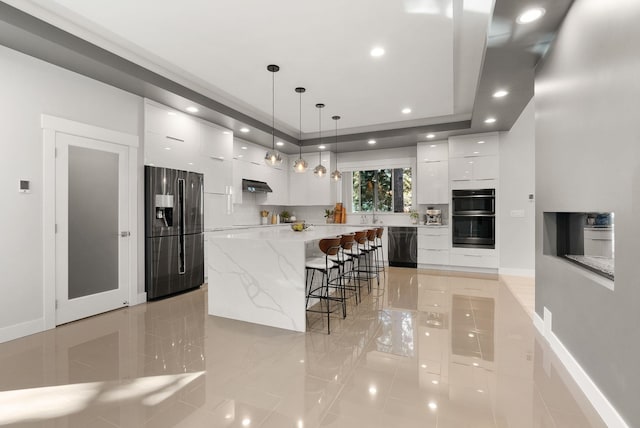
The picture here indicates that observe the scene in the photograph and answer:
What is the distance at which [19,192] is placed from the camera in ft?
10.2

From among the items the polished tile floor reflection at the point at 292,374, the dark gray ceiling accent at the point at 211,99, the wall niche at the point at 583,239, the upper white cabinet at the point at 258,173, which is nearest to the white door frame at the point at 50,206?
the polished tile floor reflection at the point at 292,374

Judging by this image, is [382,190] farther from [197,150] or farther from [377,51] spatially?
[377,51]

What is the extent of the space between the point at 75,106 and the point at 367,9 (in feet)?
10.7

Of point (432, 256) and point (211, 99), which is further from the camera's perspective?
point (432, 256)

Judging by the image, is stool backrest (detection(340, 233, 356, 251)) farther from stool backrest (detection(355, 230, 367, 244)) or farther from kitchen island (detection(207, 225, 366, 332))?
stool backrest (detection(355, 230, 367, 244))

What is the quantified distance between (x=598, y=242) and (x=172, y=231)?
15.7 feet

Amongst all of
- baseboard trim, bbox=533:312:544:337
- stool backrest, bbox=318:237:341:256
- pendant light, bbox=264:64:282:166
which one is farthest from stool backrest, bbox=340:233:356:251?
baseboard trim, bbox=533:312:544:337

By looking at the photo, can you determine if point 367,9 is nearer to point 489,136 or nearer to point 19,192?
point 19,192

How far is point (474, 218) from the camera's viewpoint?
6156mm

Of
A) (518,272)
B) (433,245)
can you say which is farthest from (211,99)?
(518,272)

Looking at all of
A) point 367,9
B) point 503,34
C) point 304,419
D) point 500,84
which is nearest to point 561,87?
point 503,34

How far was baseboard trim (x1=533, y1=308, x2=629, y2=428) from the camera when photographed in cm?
174

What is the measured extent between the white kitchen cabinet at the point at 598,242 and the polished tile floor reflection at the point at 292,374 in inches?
36.4

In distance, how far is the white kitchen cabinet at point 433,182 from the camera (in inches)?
255
